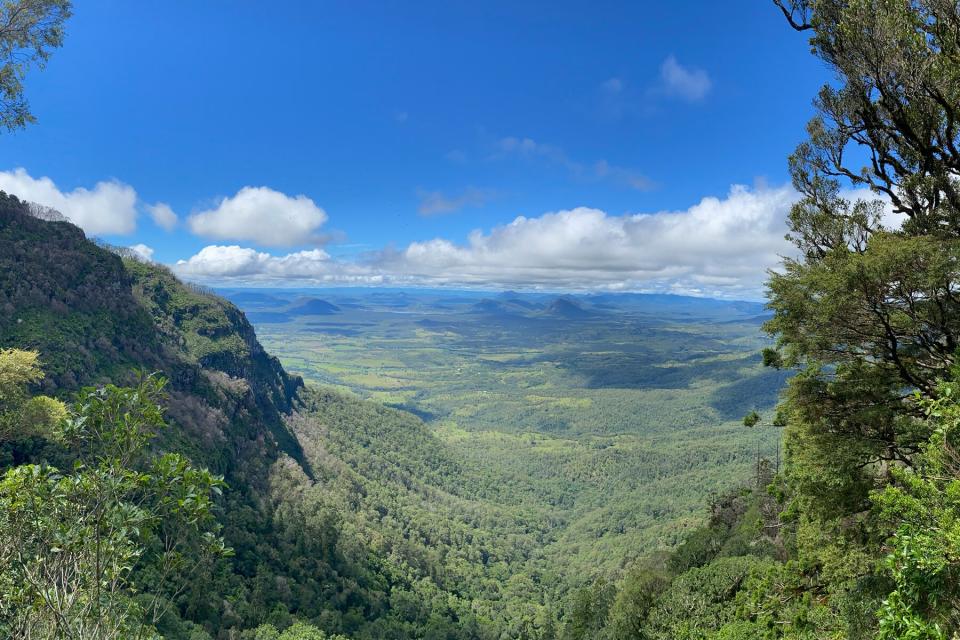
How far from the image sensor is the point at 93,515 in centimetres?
635

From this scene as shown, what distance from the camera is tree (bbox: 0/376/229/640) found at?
19.6ft

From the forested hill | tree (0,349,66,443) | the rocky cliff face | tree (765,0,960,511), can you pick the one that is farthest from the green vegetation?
the rocky cliff face

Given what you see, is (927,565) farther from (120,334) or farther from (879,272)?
(120,334)

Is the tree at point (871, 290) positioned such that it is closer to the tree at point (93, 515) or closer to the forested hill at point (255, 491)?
the tree at point (93, 515)

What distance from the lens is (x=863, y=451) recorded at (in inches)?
460

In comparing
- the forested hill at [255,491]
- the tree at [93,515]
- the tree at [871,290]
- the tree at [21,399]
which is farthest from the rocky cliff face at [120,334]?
the tree at [871,290]

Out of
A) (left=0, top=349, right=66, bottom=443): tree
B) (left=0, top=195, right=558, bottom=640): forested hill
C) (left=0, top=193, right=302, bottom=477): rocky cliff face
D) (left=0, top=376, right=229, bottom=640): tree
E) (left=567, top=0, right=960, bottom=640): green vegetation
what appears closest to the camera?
(left=0, top=376, right=229, bottom=640): tree

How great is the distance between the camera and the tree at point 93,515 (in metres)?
5.99

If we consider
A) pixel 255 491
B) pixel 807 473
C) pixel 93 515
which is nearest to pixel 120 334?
pixel 255 491

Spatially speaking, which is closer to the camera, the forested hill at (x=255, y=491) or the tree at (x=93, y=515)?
the tree at (x=93, y=515)

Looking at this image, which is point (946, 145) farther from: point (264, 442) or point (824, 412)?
point (264, 442)

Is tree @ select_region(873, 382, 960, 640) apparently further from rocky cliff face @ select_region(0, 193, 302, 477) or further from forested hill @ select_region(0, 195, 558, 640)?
rocky cliff face @ select_region(0, 193, 302, 477)

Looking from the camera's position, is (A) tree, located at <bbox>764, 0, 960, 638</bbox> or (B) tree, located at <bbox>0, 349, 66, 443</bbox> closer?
(A) tree, located at <bbox>764, 0, 960, 638</bbox>

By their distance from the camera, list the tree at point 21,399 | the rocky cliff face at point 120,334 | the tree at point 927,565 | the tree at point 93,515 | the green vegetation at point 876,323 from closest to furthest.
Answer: the tree at point 927,565
the tree at point 93,515
the green vegetation at point 876,323
the tree at point 21,399
the rocky cliff face at point 120,334
